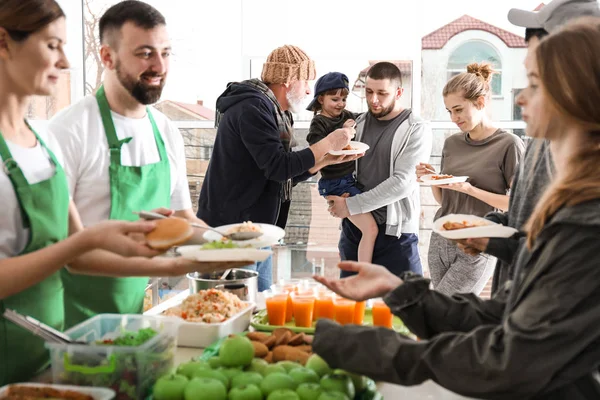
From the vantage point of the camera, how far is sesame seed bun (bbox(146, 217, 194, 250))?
1.69 m

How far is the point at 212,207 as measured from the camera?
357 cm

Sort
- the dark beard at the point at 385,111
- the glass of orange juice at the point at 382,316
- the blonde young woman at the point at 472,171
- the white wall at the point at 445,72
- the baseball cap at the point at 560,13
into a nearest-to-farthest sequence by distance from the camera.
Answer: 1. the baseball cap at the point at 560,13
2. the glass of orange juice at the point at 382,316
3. the blonde young woman at the point at 472,171
4. the dark beard at the point at 385,111
5. the white wall at the point at 445,72

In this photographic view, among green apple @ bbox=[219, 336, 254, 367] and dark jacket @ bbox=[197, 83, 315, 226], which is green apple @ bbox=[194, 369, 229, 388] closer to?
green apple @ bbox=[219, 336, 254, 367]

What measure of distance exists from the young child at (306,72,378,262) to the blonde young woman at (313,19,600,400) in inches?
95.0

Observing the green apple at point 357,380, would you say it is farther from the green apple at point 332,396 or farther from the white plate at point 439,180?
the white plate at point 439,180

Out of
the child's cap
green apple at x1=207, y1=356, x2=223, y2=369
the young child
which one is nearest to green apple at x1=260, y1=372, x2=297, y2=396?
green apple at x1=207, y1=356, x2=223, y2=369

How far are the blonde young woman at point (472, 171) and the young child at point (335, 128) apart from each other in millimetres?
382

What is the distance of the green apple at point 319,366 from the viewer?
5.33 ft

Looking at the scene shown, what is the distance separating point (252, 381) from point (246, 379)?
0.05 ft

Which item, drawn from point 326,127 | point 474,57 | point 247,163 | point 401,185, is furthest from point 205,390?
point 474,57

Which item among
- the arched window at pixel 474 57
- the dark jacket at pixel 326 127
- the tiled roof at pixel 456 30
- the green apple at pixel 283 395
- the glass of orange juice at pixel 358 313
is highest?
the tiled roof at pixel 456 30

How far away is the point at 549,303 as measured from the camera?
4.18ft

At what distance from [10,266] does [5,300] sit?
0.17m

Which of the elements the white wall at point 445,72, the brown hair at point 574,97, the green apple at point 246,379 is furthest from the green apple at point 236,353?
the white wall at point 445,72
